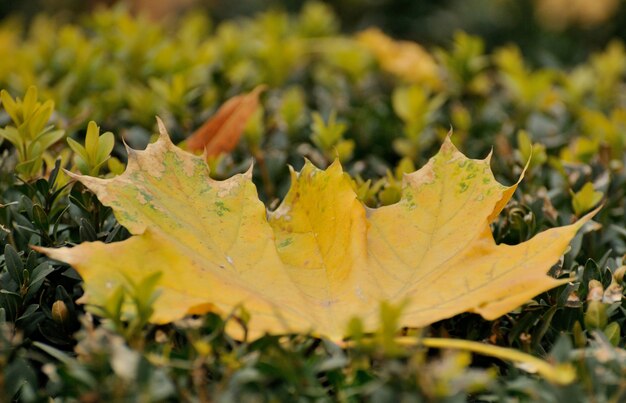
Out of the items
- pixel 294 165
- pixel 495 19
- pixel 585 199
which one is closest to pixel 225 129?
pixel 294 165

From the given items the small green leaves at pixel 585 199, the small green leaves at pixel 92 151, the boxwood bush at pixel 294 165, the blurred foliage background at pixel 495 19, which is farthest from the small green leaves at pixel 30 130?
the blurred foliage background at pixel 495 19

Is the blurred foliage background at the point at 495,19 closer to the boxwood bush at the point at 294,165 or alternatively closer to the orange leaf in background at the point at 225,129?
the boxwood bush at the point at 294,165

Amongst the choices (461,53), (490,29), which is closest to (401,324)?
(461,53)

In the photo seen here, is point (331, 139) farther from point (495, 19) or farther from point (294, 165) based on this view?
point (495, 19)

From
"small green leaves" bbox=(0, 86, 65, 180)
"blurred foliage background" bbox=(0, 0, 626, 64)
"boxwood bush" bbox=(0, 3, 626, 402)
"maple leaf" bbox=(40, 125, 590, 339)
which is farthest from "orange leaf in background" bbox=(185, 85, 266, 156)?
"blurred foliage background" bbox=(0, 0, 626, 64)

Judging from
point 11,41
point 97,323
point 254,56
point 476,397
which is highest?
point 476,397

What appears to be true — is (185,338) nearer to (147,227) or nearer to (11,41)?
(147,227)
